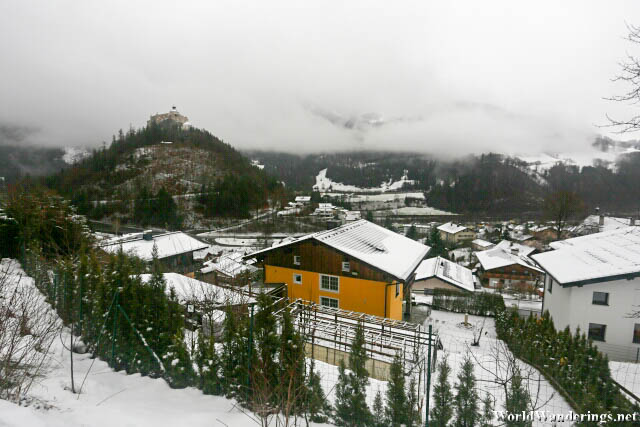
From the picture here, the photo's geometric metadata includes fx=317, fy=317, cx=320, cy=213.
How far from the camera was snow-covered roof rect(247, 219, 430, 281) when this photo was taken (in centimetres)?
1536

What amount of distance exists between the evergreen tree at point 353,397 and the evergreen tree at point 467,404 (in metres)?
1.42

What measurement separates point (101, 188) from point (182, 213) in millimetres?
41347

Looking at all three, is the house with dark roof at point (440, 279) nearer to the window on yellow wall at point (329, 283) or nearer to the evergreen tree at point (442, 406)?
the window on yellow wall at point (329, 283)

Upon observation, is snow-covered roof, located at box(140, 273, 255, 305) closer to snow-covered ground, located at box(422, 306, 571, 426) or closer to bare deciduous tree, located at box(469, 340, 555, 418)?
snow-covered ground, located at box(422, 306, 571, 426)

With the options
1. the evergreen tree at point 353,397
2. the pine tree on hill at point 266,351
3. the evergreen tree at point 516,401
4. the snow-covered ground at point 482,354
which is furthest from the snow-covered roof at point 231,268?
the evergreen tree at point 516,401

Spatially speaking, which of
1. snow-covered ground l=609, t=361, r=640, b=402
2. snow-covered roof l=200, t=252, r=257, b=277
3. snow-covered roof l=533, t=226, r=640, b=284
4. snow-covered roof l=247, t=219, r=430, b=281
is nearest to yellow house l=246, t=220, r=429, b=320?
snow-covered roof l=247, t=219, r=430, b=281

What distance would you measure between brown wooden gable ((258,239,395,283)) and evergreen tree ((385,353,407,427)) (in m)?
9.77

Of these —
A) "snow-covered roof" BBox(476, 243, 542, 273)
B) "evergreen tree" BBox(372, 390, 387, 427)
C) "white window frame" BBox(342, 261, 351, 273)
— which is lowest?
"snow-covered roof" BBox(476, 243, 542, 273)

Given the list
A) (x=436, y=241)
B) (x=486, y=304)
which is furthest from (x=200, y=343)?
(x=436, y=241)

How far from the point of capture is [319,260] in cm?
1609

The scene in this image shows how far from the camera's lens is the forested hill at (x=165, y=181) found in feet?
268

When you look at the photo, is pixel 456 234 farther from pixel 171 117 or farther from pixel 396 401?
pixel 171 117

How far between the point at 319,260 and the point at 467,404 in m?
11.4

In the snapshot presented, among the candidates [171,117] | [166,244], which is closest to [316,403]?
[166,244]
